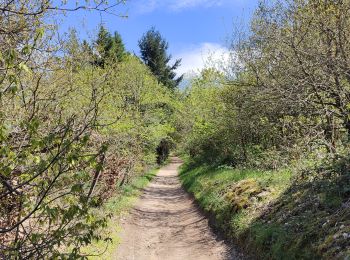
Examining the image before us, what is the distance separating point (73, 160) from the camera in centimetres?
330

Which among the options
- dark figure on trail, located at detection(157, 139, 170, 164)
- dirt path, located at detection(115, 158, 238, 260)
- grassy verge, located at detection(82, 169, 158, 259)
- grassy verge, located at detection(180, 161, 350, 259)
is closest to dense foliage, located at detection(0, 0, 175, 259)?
grassy verge, located at detection(82, 169, 158, 259)

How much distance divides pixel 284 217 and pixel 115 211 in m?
7.26

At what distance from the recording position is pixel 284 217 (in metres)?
8.44

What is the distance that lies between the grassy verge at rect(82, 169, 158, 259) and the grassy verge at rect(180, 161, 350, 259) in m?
3.04

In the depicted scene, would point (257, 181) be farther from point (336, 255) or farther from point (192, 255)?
point (336, 255)

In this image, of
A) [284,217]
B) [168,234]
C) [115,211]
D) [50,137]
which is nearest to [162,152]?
[115,211]

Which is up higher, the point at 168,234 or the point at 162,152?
the point at 162,152

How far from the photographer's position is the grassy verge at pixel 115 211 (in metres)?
9.62

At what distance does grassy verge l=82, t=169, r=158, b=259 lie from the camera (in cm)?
962

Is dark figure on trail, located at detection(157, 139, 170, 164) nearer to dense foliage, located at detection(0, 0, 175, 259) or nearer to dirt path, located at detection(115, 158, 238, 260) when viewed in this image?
dense foliage, located at detection(0, 0, 175, 259)

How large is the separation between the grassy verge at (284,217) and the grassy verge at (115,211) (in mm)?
3044

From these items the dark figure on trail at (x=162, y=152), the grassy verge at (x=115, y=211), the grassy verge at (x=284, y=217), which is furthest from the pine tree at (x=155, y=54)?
the grassy verge at (x=284, y=217)

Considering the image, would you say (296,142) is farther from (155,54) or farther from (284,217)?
(155,54)

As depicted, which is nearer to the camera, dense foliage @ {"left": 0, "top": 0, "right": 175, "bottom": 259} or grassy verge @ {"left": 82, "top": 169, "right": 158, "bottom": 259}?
dense foliage @ {"left": 0, "top": 0, "right": 175, "bottom": 259}
